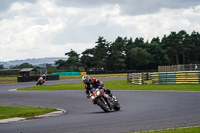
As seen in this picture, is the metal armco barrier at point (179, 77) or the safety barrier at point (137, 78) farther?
the safety barrier at point (137, 78)

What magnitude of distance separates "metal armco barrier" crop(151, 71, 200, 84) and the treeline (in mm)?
63926

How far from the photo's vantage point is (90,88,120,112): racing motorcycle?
14.0 metres

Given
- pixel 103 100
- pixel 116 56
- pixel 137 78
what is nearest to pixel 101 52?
pixel 116 56

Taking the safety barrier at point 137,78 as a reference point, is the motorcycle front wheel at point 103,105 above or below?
below

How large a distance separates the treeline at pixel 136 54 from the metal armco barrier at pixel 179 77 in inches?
2517

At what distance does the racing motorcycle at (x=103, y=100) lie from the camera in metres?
14.0

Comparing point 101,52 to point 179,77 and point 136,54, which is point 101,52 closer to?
point 136,54

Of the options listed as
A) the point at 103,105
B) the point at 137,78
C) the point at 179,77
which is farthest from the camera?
the point at 137,78

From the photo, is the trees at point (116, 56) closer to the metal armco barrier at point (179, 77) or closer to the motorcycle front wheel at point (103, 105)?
the metal armco barrier at point (179, 77)

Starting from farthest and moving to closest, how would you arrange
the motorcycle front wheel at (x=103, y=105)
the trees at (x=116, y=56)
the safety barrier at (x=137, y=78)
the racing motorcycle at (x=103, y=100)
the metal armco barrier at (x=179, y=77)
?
the trees at (x=116, y=56) < the safety barrier at (x=137, y=78) < the metal armco barrier at (x=179, y=77) < the motorcycle front wheel at (x=103, y=105) < the racing motorcycle at (x=103, y=100)

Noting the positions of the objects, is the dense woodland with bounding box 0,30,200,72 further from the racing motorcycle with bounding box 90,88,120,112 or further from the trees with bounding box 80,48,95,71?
the racing motorcycle with bounding box 90,88,120,112

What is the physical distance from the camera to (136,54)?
10275 centimetres

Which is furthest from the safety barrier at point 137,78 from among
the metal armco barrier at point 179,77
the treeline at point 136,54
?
the treeline at point 136,54

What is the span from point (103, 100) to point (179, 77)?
20474 millimetres
